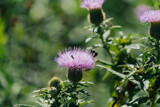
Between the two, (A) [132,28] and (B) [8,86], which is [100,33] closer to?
(B) [8,86]

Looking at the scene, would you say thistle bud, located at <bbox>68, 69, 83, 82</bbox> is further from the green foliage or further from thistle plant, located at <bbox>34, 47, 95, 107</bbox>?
the green foliage

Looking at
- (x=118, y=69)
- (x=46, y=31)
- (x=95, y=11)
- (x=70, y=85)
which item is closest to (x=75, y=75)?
(x=70, y=85)

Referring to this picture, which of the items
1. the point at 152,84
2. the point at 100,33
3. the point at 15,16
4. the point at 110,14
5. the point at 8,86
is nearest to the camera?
the point at 152,84

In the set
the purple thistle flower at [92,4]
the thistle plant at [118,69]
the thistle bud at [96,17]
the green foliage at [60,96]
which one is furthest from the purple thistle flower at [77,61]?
the purple thistle flower at [92,4]

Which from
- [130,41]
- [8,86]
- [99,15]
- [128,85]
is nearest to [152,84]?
[128,85]

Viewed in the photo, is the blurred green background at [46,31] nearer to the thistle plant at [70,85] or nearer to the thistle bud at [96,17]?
the thistle bud at [96,17]

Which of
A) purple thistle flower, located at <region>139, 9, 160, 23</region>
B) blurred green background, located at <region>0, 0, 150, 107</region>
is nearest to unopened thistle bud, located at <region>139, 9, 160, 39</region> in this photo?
purple thistle flower, located at <region>139, 9, 160, 23</region>
